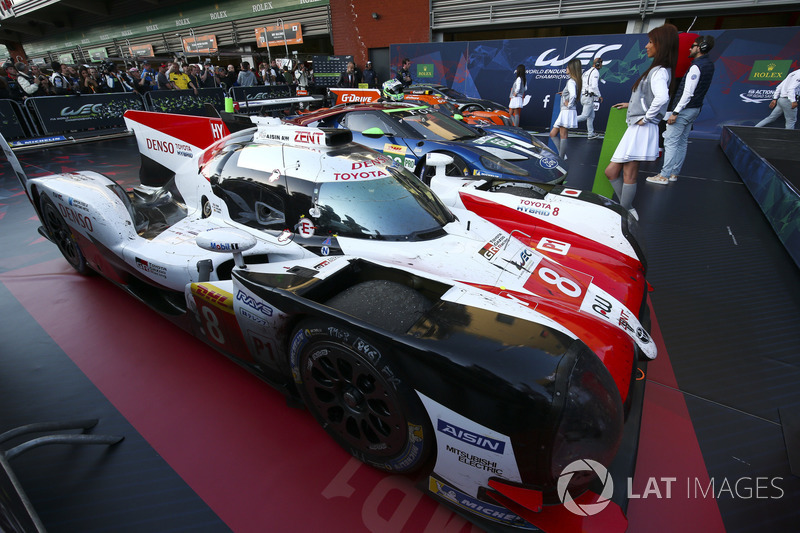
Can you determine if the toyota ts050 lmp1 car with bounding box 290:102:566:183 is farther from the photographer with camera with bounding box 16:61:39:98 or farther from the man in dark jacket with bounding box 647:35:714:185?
the photographer with camera with bounding box 16:61:39:98

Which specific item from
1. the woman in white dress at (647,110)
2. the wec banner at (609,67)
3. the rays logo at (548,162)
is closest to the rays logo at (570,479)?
the woman in white dress at (647,110)

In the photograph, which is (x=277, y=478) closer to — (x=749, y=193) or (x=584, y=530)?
(x=584, y=530)

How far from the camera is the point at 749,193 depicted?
518cm

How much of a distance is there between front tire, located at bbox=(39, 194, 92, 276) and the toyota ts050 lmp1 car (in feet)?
9.08

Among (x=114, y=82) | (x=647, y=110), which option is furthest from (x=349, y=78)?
(x=647, y=110)

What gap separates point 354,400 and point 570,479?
2.61 feet

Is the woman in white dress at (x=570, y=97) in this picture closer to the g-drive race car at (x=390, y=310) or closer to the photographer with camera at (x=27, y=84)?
the g-drive race car at (x=390, y=310)

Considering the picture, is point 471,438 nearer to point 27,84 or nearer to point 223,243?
point 223,243

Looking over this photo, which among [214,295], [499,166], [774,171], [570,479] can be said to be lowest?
[774,171]

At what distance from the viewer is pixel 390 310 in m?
1.55

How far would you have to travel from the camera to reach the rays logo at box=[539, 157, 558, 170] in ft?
14.7

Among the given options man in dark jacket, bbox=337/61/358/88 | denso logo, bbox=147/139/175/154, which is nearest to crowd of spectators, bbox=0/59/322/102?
man in dark jacket, bbox=337/61/358/88

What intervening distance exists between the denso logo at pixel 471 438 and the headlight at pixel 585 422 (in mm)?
162

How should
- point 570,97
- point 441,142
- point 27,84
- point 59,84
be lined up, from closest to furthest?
point 441,142
point 570,97
point 27,84
point 59,84
